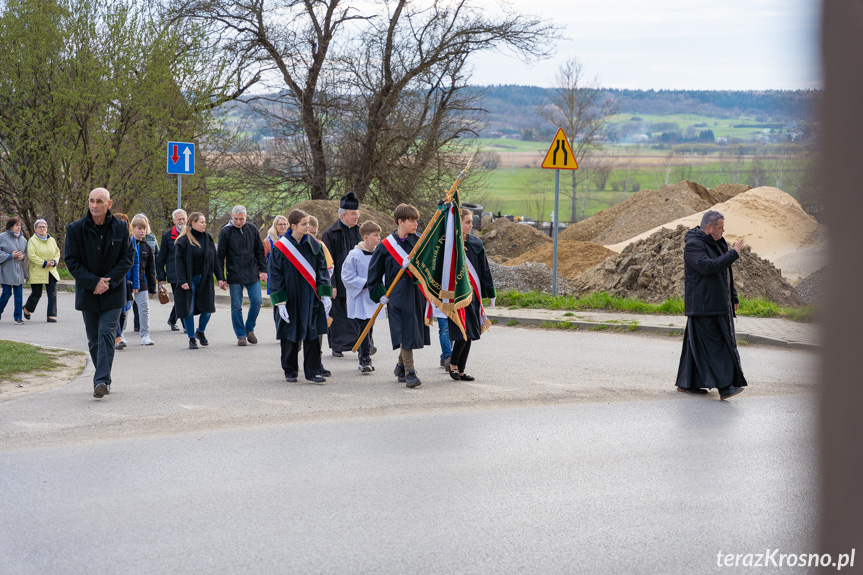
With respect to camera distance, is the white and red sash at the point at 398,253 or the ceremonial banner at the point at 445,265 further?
the white and red sash at the point at 398,253

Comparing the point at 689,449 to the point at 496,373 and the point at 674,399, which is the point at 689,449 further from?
the point at 496,373

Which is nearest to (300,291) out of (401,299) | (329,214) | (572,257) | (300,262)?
(300,262)

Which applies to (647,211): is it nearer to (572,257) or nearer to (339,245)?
(572,257)

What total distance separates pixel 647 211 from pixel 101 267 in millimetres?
30197

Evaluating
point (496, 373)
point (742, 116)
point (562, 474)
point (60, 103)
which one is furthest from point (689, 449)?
point (60, 103)

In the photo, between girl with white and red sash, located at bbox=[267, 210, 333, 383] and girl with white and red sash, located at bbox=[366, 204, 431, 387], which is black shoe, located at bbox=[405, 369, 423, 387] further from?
girl with white and red sash, located at bbox=[267, 210, 333, 383]

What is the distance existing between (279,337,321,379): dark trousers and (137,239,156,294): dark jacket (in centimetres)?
437

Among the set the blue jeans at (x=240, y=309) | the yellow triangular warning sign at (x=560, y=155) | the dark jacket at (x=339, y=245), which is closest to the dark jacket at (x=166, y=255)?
the blue jeans at (x=240, y=309)

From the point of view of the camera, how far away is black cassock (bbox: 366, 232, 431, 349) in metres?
9.72

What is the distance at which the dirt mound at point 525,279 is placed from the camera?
66.3ft

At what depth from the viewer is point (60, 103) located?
2458 cm

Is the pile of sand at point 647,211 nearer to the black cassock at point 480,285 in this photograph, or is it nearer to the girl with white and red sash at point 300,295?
the black cassock at point 480,285

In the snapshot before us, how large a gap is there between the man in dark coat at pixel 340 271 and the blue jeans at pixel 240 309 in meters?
1.95

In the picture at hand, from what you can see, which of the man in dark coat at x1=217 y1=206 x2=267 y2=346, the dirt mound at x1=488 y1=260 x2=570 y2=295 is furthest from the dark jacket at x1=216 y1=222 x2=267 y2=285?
the dirt mound at x1=488 y1=260 x2=570 y2=295
